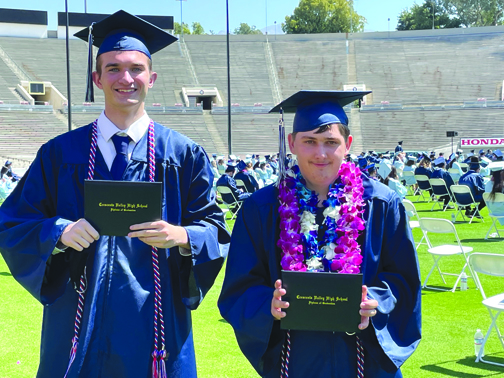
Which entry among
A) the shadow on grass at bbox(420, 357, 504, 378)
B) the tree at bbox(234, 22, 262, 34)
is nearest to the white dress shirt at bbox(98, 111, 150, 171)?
the shadow on grass at bbox(420, 357, 504, 378)

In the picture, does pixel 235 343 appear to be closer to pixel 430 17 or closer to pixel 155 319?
A: pixel 155 319

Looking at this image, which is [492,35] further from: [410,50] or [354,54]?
[354,54]

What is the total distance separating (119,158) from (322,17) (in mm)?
77751

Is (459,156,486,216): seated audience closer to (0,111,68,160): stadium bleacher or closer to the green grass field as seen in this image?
the green grass field

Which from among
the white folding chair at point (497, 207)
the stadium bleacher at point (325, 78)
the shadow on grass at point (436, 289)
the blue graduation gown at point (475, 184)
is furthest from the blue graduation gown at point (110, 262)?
the stadium bleacher at point (325, 78)

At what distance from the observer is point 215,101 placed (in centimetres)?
4859

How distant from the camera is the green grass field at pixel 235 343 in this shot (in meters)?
4.92

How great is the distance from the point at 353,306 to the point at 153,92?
156ft

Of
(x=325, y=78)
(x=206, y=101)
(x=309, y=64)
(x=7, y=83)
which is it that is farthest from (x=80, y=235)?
(x=309, y=64)

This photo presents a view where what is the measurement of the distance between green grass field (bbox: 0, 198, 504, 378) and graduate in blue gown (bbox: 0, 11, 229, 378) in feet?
7.82

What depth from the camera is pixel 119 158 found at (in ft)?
8.70

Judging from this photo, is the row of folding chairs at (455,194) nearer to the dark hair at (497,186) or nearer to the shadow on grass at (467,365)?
the dark hair at (497,186)

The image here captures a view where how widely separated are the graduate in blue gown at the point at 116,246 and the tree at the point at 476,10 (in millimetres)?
82755

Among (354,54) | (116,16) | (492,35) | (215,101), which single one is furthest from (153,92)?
(116,16)
